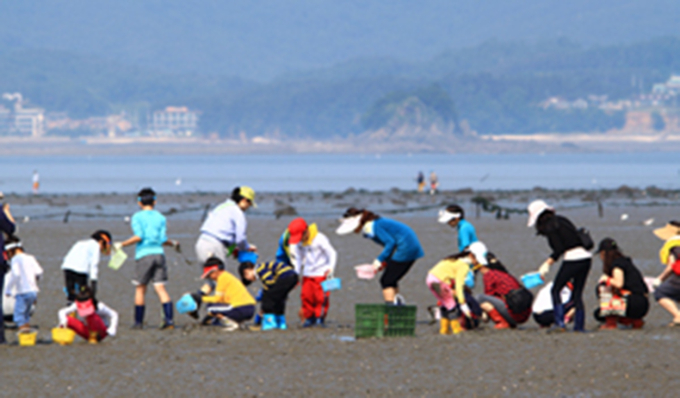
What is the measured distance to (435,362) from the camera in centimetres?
998

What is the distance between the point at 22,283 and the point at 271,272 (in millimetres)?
2892

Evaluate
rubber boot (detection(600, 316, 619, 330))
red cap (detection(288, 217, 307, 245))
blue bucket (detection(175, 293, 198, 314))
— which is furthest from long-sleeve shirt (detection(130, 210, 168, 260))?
rubber boot (detection(600, 316, 619, 330))

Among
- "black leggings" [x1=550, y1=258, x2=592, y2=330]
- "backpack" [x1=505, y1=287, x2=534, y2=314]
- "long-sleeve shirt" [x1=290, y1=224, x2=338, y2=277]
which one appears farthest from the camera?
"long-sleeve shirt" [x1=290, y1=224, x2=338, y2=277]

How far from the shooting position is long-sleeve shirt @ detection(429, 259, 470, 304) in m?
11.4

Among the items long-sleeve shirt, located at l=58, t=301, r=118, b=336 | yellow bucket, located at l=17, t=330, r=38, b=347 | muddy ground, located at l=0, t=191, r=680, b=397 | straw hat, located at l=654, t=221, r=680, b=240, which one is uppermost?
straw hat, located at l=654, t=221, r=680, b=240

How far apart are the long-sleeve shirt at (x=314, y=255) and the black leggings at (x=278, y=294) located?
0.68ft

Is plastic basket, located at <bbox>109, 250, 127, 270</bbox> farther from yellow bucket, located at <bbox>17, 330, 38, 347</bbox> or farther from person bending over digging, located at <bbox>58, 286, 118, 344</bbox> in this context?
yellow bucket, located at <bbox>17, 330, 38, 347</bbox>

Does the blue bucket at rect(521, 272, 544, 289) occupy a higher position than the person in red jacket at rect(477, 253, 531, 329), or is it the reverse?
the blue bucket at rect(521, 272, 544, 289)

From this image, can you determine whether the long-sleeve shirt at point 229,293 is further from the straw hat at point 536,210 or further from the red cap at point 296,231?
the straw hat at point 536,210

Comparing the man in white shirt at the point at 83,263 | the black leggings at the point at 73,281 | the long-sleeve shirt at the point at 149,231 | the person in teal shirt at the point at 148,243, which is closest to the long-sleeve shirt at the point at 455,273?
the person in teal shirt at the point at 148,243

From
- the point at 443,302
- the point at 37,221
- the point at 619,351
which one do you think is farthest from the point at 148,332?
the point at 37,221

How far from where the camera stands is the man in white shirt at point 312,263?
12.2 metres

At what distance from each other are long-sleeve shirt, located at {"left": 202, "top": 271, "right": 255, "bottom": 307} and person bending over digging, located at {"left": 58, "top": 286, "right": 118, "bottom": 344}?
1.21 meters

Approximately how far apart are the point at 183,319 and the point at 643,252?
514 inches
